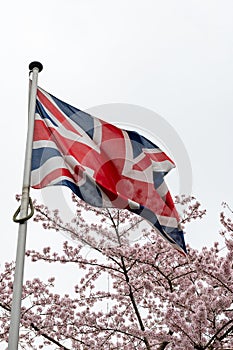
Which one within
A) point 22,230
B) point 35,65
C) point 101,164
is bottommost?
point 22,230

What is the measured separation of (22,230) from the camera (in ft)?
12.1

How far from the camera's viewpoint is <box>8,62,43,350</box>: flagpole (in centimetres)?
327

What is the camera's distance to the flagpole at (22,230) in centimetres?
327

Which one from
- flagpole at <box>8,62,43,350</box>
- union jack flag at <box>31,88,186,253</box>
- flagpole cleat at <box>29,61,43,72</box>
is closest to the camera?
flagpole at <box>8,62,43,350</box>

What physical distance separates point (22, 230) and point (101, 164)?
134 centimetres

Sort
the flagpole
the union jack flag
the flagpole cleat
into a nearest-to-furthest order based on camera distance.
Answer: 1. the flagpole
2. the union jack flag
3. the flagpole cleat

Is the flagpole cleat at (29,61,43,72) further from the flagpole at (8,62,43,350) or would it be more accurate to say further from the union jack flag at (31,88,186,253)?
the union jack flag at (31,88,186,253)

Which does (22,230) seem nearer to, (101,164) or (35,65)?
(101,164)

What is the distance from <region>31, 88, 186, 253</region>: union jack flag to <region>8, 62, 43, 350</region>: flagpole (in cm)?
21

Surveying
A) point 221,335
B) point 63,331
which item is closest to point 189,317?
point 221,335

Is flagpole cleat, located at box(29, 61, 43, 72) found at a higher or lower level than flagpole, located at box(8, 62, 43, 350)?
higher

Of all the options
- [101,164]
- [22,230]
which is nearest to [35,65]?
[101,164]

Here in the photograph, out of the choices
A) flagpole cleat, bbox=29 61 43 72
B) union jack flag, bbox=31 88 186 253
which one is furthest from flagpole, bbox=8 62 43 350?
union jack flag, bbox=31 88 186 253

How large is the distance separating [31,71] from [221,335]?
14.6 feet
